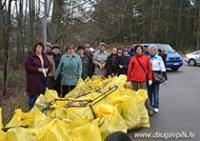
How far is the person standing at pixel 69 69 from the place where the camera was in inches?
436

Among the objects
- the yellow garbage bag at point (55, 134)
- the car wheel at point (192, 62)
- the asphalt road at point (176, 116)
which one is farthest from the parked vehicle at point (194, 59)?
the yellow garbage bag at point (55, 134)

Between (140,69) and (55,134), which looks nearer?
(55,134)

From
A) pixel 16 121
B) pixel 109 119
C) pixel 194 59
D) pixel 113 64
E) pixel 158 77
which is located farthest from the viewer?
pixel 194 59

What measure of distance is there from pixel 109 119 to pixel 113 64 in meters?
5.80

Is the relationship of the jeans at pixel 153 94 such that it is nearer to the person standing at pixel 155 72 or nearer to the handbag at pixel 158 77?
the person standing at pixel 155 72

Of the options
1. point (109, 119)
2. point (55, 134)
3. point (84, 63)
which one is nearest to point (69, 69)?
point (84, 63)

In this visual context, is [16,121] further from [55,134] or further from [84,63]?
[84,63]

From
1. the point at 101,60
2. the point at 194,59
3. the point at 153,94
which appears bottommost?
the point at 153,94

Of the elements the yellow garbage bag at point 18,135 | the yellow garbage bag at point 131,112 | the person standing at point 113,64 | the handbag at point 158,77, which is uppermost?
the person standing at point 113,64

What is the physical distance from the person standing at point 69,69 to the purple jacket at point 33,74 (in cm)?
159

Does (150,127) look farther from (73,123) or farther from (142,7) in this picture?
(142,7)

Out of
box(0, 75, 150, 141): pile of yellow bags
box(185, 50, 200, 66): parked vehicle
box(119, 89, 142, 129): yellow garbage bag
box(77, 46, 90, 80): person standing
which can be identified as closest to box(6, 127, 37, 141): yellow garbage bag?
box(0, 75, 150, 141): pile of yellow bags

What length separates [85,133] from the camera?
595cm

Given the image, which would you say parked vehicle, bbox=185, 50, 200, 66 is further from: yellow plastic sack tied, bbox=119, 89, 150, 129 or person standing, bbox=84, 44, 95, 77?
yellow plastic sack tied, bbox=119, 89, 150, 129
